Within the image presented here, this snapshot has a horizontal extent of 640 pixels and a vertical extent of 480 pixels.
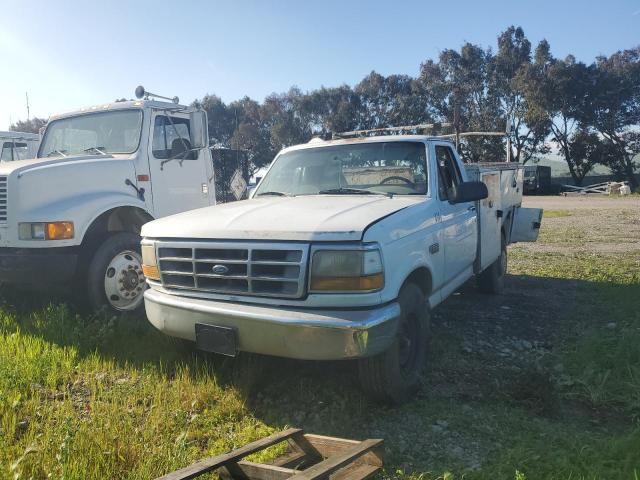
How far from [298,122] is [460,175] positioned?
37.0 metres

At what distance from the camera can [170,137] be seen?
20.4 feet

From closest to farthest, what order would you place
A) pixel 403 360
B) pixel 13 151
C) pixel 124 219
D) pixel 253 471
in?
pixel 253 471, pixel 403 360, pixel 124 219, pixel 13 151

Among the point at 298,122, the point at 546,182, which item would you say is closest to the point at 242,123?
the point at 298,122

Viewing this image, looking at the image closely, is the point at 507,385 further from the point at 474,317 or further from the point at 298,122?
the point at 298,122

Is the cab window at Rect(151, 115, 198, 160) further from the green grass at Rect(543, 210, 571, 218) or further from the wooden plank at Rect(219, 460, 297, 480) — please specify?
the green grass at Rect(543, 210, 571, 218)

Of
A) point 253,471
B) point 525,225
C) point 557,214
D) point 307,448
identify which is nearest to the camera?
point 253,471

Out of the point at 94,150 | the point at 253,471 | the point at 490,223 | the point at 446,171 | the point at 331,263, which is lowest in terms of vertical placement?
the point at 253,471

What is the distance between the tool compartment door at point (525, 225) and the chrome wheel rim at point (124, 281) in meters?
5.16

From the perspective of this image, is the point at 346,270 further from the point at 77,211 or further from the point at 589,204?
the point at 589,204

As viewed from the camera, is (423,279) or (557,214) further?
(557,214)

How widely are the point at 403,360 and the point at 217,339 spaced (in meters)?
1.30

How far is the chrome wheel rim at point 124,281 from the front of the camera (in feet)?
17.3

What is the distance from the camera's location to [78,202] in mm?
5105

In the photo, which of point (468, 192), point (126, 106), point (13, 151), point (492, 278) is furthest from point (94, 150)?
point (13, 151)
